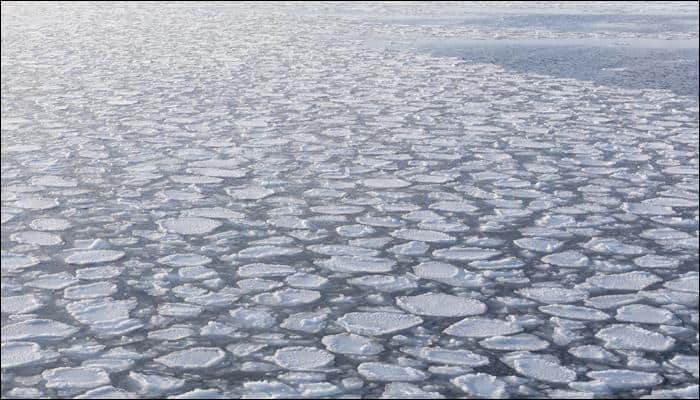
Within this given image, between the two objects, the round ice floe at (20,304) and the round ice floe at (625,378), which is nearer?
the round ice floe at (625,378)

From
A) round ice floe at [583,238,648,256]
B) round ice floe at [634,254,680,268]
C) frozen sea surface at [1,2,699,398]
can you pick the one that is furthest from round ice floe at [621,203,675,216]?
round ice floe at [634,254,680,268]

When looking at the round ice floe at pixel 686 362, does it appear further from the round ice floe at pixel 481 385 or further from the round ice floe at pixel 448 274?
the round ice floe at pixel 448 274

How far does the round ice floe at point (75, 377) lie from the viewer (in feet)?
8.57

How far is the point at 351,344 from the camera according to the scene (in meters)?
2.94

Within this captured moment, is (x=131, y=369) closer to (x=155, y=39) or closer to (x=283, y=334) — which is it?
(x=283, y=334)

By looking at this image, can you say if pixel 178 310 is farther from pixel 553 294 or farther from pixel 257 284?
pixel 553 294

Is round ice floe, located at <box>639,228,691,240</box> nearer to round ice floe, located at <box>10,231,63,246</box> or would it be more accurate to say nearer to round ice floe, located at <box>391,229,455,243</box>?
round ice floe, located at <box>391,229,455,243</box>

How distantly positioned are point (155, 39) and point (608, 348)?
1162 centimetres

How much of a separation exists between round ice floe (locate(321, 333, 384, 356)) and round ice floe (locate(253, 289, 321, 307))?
0.32 metres

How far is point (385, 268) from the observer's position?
3654 millimetres

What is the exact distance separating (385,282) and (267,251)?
57 cm

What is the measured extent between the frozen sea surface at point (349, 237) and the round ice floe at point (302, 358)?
0.04 feet

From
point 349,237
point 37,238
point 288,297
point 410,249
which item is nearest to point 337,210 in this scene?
point 349,237

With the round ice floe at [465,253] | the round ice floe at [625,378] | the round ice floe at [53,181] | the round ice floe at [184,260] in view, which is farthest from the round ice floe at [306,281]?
the round ice floe at [53,181]
